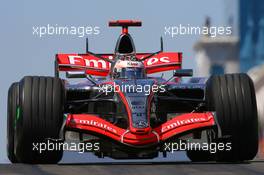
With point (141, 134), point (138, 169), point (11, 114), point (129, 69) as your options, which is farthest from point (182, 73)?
point (138, 169)

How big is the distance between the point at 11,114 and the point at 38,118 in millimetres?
1812

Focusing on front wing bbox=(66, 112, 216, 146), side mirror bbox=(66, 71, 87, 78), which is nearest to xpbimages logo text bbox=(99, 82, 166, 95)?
front wing bbox=(66, 112, 216, 146)

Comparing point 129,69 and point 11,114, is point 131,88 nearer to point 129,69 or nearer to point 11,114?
point 129,69

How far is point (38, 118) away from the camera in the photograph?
23.8m

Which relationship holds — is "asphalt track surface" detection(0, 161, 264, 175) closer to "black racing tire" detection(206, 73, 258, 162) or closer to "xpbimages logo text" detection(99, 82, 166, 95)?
"black racing tire" detection(206, 73, 258, 162)

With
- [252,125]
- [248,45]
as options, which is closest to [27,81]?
[252,125]

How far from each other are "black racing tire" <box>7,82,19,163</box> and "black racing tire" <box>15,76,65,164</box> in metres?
0.98

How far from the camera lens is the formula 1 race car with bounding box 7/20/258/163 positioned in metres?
23.9

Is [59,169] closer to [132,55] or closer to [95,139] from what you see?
[95,139]

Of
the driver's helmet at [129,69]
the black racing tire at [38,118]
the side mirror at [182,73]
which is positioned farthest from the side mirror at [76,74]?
the black racing tire at [38,118]

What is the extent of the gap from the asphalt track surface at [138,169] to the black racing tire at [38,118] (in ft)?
2.15

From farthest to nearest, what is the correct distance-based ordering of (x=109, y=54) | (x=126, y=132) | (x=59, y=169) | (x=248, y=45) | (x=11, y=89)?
(x=248, y=45) → (x=109, y=54) → (x=11, y=89) → (x=126, y=132) → (x=59, y=169)

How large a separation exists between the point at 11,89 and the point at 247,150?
16.7 feet

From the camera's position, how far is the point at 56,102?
78.8 ft
